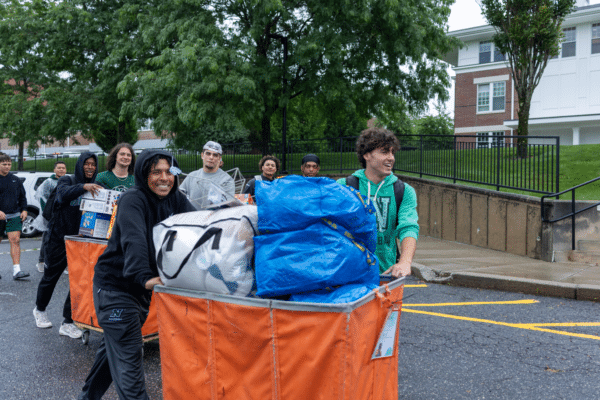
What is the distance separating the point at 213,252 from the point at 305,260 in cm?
45

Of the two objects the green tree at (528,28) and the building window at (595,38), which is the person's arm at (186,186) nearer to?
the green tree at (528,28)

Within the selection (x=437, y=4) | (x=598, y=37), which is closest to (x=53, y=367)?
(x=437, y=4)

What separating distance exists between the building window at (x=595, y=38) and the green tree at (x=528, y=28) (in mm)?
15758

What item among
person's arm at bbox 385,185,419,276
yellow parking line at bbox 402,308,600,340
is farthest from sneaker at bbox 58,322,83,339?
yellow parking line at bbox 402,308,600,340

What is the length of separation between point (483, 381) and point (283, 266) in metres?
2.67

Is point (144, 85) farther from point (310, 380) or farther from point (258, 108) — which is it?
point (310, 380)

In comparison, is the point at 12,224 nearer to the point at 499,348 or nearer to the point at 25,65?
the point at 499,348

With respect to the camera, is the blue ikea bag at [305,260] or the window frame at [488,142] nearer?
the blue ikea bag at [305,260]

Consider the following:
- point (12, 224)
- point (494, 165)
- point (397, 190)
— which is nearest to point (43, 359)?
point (397, 190)

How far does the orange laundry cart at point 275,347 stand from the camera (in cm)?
220

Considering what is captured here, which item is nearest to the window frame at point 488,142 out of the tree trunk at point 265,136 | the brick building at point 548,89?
the tree trunk at point 265,136

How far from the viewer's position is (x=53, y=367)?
4.50 m

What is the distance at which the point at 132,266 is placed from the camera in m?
2.79

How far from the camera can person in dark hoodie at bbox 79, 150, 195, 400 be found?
2865 millimetres
